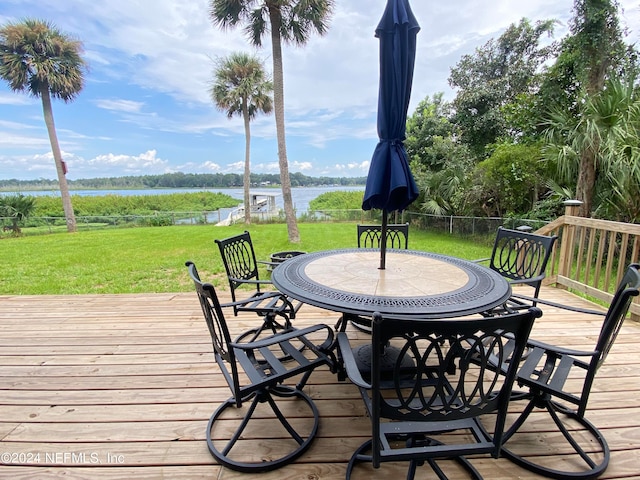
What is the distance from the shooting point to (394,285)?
6.16ft

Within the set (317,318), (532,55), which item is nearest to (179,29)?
(317,318)

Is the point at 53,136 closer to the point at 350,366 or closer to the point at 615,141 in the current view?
the point at 350,366

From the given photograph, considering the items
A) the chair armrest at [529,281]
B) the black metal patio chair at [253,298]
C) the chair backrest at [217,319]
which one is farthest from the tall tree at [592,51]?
the chair backrest at [217,319]

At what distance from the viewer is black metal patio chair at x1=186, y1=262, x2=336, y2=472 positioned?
1.44 m

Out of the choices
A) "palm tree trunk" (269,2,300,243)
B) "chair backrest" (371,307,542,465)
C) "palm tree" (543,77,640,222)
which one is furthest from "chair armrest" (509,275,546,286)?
"palm tree trunk" (269,2,300,243)

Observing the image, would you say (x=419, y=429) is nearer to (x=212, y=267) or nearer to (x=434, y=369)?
(x=434, y=369)

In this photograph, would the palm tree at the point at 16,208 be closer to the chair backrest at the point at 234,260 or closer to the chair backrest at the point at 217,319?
the chair backrest at the point at 234,260

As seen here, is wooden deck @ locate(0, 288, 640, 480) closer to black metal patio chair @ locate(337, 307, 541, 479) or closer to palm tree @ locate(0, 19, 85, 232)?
black metal patio chair @ locate(337, 307, 541, 479)

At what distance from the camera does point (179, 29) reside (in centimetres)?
821

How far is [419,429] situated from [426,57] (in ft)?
38.5

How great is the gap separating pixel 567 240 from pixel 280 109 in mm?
6364

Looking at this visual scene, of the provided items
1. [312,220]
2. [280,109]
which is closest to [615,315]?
[280,109]

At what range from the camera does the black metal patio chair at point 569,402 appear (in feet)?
4.35

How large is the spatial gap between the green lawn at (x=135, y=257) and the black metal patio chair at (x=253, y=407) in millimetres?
3314
